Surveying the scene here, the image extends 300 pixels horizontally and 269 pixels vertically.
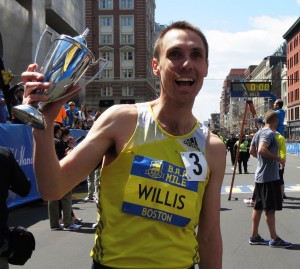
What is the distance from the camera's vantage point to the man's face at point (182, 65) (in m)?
2.19

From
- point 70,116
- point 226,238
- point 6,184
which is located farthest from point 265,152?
A: point 70,116

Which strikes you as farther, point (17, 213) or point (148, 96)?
point (148, 96)

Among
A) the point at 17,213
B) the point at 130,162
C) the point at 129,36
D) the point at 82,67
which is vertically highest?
the point at 129,36

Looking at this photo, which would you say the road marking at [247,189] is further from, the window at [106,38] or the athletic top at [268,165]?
the window at [106,38]

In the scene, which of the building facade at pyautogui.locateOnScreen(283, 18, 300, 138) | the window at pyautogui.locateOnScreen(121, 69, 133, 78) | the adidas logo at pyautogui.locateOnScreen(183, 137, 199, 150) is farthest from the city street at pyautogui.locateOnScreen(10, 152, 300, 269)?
the window at pyautogui.locateOnScreen(121, 69, 133, 78)

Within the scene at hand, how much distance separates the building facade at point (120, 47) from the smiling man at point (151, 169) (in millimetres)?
93340

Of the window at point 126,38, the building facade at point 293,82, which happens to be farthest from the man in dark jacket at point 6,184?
the window at point 126,38

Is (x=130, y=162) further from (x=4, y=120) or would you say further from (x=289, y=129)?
(x=289, y=129)

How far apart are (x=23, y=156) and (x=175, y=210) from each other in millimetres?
9353

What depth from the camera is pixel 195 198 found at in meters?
2.24

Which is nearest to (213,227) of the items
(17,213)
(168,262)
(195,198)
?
(195,198)

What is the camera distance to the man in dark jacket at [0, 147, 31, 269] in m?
3.67

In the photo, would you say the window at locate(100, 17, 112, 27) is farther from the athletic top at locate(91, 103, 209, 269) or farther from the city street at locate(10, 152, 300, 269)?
the athletic top at locate(91, 103, 209, 269)

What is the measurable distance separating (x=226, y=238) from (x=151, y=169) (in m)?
5.94
